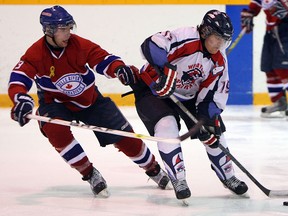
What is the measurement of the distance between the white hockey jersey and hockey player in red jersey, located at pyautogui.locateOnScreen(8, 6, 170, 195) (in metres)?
0.21

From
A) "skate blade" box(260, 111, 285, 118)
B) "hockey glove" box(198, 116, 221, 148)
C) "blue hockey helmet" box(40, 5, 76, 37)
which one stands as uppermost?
"blue hockey helmet" box(40, 5, 76, 37)

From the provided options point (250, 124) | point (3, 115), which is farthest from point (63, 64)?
point (3, 115)

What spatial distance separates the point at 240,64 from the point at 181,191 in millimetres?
4152

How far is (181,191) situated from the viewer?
3.29 metres

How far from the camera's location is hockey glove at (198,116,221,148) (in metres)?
→ 3.37

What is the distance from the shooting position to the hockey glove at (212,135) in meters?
3.37

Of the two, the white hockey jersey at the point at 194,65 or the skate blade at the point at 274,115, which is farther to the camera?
the skate blade at the point at 274,115

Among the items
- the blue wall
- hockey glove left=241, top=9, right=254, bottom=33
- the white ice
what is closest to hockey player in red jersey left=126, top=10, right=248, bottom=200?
the white ice

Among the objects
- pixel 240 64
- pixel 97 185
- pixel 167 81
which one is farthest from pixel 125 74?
pixel 240 64

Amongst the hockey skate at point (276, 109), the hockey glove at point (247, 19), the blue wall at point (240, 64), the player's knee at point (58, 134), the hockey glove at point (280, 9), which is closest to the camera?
the player's knee at point (58, 134)

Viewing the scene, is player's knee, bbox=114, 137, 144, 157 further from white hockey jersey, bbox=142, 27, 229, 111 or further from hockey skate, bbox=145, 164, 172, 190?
white hockey jersey, bbox=142, 27, 229, 111

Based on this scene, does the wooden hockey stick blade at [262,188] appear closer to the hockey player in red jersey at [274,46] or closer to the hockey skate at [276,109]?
the hockey player in red jersey at [274,46]

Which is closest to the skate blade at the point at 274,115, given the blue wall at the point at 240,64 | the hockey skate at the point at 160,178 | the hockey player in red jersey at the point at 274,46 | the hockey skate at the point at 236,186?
the hockey player in red jersey at the point at 274,46

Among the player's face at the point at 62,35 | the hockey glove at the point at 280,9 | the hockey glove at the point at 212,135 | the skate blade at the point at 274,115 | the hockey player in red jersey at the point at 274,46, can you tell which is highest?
the player's face at the point at 62,35
